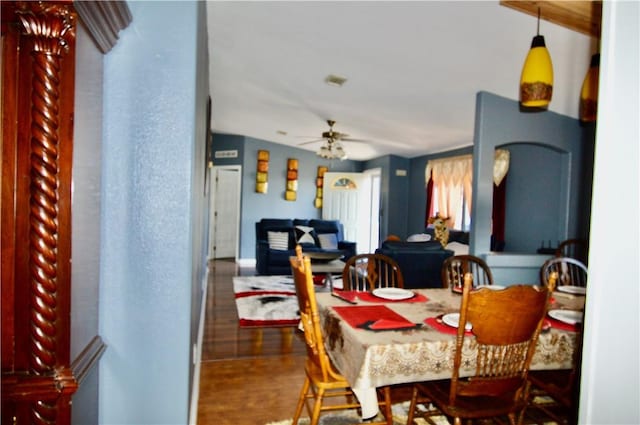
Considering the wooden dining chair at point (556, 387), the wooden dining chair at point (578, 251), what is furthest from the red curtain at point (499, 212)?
the wooden dining chair at point (556, 387)

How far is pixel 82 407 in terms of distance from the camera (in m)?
1.49

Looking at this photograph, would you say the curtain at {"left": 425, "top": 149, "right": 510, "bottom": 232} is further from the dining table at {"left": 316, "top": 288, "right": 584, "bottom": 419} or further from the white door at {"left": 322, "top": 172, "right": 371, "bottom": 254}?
the dining table at {"left": 316, "top": 288, "right": 584, "bottom": 419}

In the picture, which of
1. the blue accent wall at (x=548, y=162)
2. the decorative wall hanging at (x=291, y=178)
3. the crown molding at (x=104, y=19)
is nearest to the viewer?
the crown molding at (x=104, y=19)

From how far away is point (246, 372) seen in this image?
3092 millimetres

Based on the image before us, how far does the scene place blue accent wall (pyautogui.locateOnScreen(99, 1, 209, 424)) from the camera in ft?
5.93

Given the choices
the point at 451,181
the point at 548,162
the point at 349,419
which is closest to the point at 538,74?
the point at 349,419

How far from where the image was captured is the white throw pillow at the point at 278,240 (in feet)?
25.2

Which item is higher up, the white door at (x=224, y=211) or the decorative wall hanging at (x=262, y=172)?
the decorative wall hanging at (x=262, y=172)

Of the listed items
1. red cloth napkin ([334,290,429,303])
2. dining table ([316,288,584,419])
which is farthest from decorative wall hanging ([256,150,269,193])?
dining table ([316,288,584,419])

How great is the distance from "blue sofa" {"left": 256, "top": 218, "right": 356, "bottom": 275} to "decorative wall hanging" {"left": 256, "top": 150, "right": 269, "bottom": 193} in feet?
3.78

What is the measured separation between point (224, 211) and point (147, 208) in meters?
7.67

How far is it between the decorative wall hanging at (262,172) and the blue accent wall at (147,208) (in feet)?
23.5

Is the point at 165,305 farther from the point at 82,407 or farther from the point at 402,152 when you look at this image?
the point at 402,152

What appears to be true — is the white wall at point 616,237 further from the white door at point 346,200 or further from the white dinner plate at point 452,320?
the white door at point 346,200
